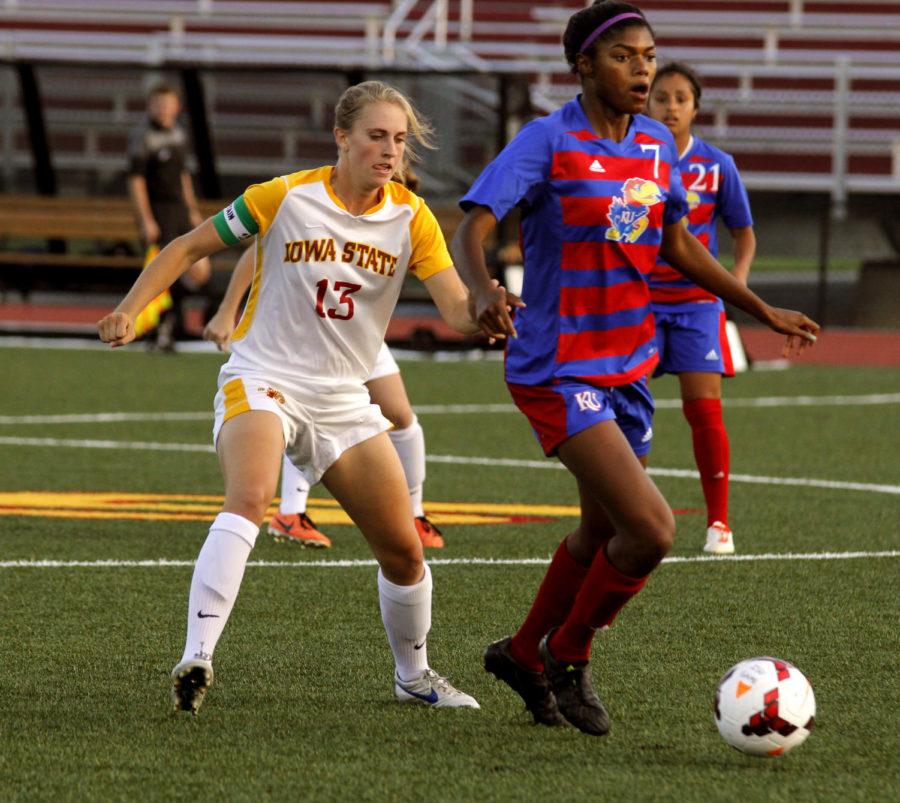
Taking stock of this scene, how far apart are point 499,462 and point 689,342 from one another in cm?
315

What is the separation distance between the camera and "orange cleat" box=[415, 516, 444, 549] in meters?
7.93

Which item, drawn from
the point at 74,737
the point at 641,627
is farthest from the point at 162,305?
the point at 74,737

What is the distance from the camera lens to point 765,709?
454 cm

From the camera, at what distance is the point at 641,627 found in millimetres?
6234

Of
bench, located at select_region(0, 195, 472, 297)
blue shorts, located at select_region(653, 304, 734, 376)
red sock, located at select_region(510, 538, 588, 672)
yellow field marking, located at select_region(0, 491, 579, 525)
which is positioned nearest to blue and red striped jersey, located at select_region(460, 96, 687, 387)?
red sock, located at select_region(510, 538, 588, 672)

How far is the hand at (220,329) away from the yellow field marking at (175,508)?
2650 mm

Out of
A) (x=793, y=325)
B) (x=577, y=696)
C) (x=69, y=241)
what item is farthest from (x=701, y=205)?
(x=69, y=241)

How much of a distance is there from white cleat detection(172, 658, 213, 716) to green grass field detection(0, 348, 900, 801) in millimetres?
59

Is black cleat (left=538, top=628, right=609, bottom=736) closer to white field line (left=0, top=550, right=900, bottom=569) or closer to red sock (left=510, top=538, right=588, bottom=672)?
red sock (left=510, top=538, right=588, bottom=672)

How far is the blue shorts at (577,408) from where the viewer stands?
4.93 m

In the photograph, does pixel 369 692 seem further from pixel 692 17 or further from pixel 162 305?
pixel 692 17

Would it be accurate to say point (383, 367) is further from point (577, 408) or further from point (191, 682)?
point (191, 682)

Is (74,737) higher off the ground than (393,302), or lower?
lower

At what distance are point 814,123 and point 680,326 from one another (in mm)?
21000
